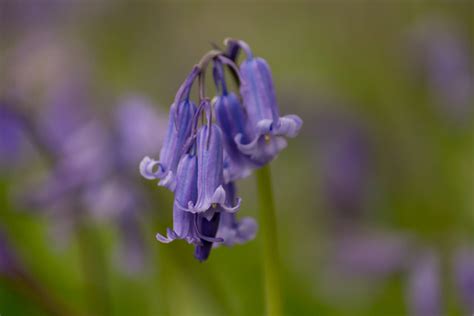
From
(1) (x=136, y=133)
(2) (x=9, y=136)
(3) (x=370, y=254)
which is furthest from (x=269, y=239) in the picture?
(2) (x=9, y=136)

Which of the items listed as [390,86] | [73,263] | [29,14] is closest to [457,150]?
[390,86]

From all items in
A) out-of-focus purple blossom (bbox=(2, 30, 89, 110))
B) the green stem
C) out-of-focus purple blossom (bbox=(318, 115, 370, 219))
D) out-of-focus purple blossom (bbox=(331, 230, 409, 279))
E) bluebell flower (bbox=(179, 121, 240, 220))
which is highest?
out-of-focus purple blossom (bbox=(2, 30, 89, 110))

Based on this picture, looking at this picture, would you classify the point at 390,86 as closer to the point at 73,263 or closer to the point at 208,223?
the point at 73,263

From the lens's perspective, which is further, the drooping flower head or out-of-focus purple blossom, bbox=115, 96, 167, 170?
out-of-focus purple blossom, bbox=115, 96, 167, 170

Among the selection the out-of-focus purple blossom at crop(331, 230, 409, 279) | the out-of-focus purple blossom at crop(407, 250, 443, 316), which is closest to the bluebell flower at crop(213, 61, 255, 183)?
the out-of-focus purple blossom at crop(407, 250, 443, 316)

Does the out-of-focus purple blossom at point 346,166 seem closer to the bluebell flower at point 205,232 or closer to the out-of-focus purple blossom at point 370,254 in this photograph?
the out-of-focus purple blossom at point 370,254

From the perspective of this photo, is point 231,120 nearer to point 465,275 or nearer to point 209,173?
point 209,173

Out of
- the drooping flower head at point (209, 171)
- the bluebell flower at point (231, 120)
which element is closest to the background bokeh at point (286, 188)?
the bluebell flower at point (231, 120)

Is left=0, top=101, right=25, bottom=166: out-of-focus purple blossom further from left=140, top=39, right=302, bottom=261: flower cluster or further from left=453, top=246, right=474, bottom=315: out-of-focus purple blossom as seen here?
left=453, top=246, right=474, bottom=315: out-of-focus purple blossom
